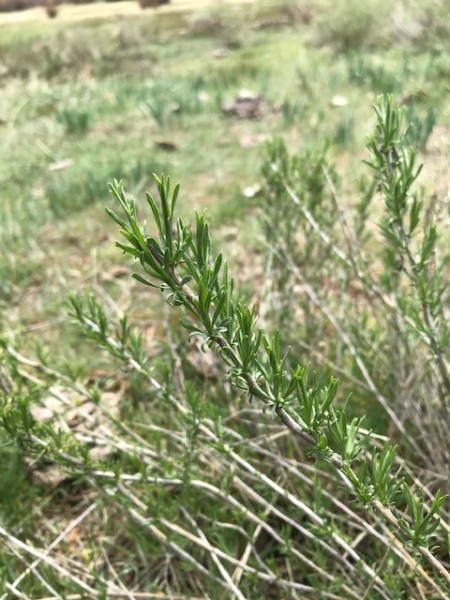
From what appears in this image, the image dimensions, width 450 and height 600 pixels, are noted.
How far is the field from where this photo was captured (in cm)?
115

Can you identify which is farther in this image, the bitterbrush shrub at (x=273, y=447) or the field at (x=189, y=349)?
the field at (x=189, y=349)

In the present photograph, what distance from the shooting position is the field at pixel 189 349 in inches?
45.4

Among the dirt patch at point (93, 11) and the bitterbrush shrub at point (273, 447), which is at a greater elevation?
the dirt patch at point (93, 11)

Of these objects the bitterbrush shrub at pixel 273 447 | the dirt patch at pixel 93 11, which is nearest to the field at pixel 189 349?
the bitterbrush shrub at pixel 273 447

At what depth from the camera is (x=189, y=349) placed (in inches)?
73.2

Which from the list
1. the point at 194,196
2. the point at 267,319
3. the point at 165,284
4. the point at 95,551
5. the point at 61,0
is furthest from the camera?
the point at 61,0

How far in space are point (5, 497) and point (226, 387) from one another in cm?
69

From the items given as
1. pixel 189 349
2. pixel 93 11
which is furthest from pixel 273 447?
pixel 93 11

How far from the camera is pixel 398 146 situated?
1004 millimetres

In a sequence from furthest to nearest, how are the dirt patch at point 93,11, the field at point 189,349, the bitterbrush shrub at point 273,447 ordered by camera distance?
the dirt patch at point 93,11 → the field at point 189,349 → the bitterbrush shrub at point 273,447

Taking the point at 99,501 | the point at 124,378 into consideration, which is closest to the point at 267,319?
the point at 124,378

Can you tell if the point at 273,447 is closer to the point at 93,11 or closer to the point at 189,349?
the point at 189,349

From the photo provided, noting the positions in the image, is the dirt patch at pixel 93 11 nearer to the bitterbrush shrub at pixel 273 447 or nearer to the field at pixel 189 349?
the field at pixel 189 349

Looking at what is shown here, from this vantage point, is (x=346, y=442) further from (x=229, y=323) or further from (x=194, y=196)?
(x=194, y=196)
